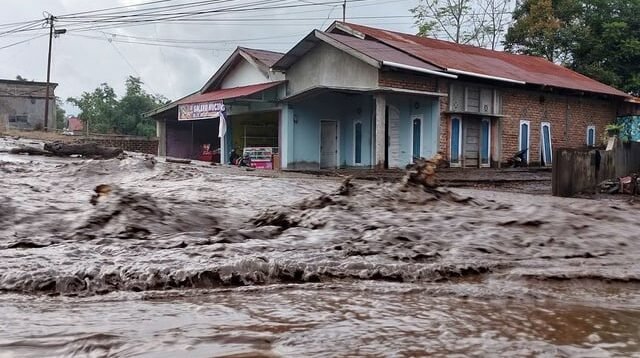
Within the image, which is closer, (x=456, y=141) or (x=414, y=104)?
(x=414, y=104)

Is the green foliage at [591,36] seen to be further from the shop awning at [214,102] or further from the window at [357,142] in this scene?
the shop awning at [214,102]

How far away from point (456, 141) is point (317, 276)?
15.0 m

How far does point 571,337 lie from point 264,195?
17.9 feet

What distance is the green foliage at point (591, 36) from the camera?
27.0 m

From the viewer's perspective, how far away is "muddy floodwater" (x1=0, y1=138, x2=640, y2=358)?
265 centimetres

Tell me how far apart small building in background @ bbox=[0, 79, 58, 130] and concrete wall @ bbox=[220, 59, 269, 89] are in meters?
19.3

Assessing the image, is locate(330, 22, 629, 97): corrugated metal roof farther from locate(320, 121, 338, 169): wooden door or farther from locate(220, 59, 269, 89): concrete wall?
locate(220, 59, 269, 89): concrete wall

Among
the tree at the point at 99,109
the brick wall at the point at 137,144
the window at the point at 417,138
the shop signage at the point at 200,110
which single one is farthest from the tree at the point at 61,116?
the window at the point at 417,138

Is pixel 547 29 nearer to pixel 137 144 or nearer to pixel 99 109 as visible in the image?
pixel 137 144

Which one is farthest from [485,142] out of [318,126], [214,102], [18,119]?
[18,119]

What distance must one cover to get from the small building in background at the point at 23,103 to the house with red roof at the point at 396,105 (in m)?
21.1

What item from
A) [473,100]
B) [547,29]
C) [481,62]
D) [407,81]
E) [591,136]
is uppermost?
[547,29]

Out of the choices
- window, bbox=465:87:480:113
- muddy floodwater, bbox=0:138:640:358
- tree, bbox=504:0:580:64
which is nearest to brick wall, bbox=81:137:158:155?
window, bbox=465:87:480:113

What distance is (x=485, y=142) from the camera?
756 inches
